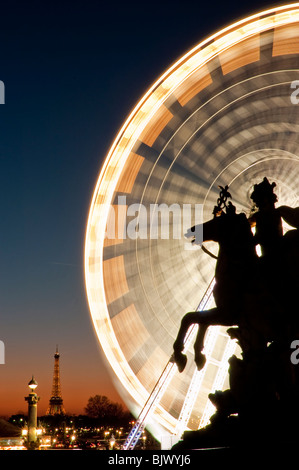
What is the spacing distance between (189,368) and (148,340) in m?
0.80

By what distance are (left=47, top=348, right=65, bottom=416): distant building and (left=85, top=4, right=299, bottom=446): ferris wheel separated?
60.1 metres

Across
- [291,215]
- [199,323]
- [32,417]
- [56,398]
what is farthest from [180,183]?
[56,398]

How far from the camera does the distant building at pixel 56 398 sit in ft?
216

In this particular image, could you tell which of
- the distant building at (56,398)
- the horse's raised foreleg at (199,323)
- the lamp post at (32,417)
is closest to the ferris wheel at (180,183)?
the horse's raised foreleg at (199,323)

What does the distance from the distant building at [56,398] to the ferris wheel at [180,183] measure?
60111 mm

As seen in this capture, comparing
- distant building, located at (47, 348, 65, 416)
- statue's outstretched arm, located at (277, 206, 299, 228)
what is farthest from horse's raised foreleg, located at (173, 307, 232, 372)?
distant building, located at (47, 348, 65, 416)

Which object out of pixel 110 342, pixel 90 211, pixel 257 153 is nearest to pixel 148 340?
pixel 110 342

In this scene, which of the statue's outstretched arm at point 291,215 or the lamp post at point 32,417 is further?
the lamp post at point 32,417

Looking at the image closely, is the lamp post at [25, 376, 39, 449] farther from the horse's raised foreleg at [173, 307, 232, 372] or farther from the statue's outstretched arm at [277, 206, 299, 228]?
the statue's outstretched arm at [277, 206, 299, 228]

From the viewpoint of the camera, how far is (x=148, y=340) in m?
8.81

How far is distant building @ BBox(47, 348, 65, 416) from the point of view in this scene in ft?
216

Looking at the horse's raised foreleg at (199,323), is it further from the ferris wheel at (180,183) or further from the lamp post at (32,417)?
the lamp post at (32,417)

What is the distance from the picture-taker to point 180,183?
923 centimetres

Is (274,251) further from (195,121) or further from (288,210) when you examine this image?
(195,121)
